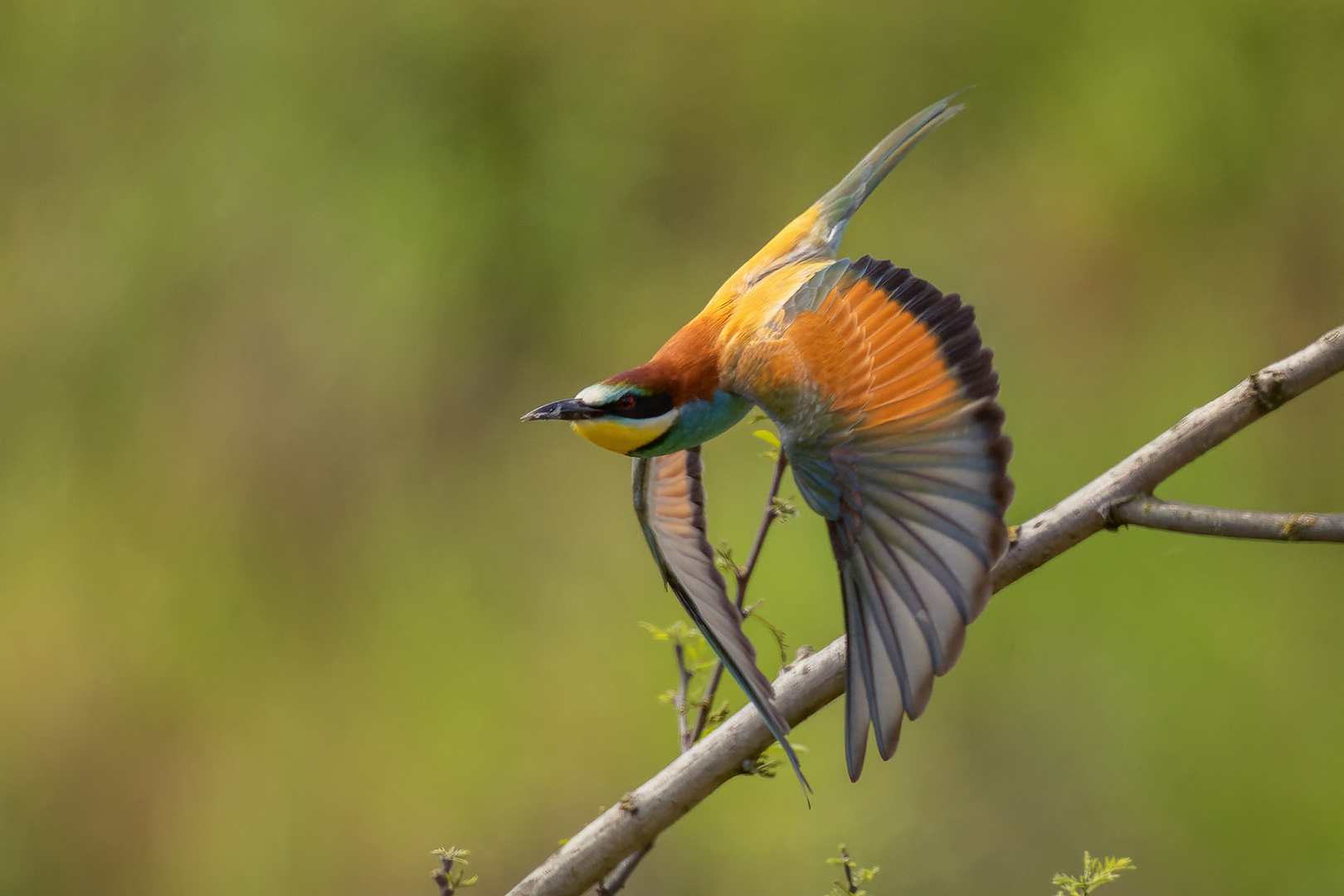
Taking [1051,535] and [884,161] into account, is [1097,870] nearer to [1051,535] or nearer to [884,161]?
[1051,535]

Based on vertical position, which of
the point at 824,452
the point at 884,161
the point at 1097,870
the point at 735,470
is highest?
the point at 735,470

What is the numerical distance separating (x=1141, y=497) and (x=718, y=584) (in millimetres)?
254

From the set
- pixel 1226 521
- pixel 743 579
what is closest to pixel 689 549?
pixel 743 579

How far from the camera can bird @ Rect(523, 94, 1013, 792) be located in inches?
23.4

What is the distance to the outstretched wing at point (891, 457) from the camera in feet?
1.95

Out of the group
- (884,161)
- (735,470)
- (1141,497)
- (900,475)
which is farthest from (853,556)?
(735,470)

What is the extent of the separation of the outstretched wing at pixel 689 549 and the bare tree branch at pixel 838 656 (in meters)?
0.03

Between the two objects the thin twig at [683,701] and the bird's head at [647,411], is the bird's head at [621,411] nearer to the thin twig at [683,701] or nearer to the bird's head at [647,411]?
the bird's head at [647,411]

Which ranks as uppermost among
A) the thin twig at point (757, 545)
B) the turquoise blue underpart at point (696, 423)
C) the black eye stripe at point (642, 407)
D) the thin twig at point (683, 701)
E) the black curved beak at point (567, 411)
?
the black curved beak at point (567, 411)

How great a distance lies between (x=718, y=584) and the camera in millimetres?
747

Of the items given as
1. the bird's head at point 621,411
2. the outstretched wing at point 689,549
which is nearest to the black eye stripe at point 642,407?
the bird's head at point 621,411

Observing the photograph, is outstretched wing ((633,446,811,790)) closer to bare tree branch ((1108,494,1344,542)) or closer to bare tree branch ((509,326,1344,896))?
bare tree branch ((509,326,1344,896))

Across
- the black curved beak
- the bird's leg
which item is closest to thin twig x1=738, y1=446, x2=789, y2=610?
the bird's leg

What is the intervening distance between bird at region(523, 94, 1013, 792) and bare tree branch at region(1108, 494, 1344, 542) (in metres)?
0.08
